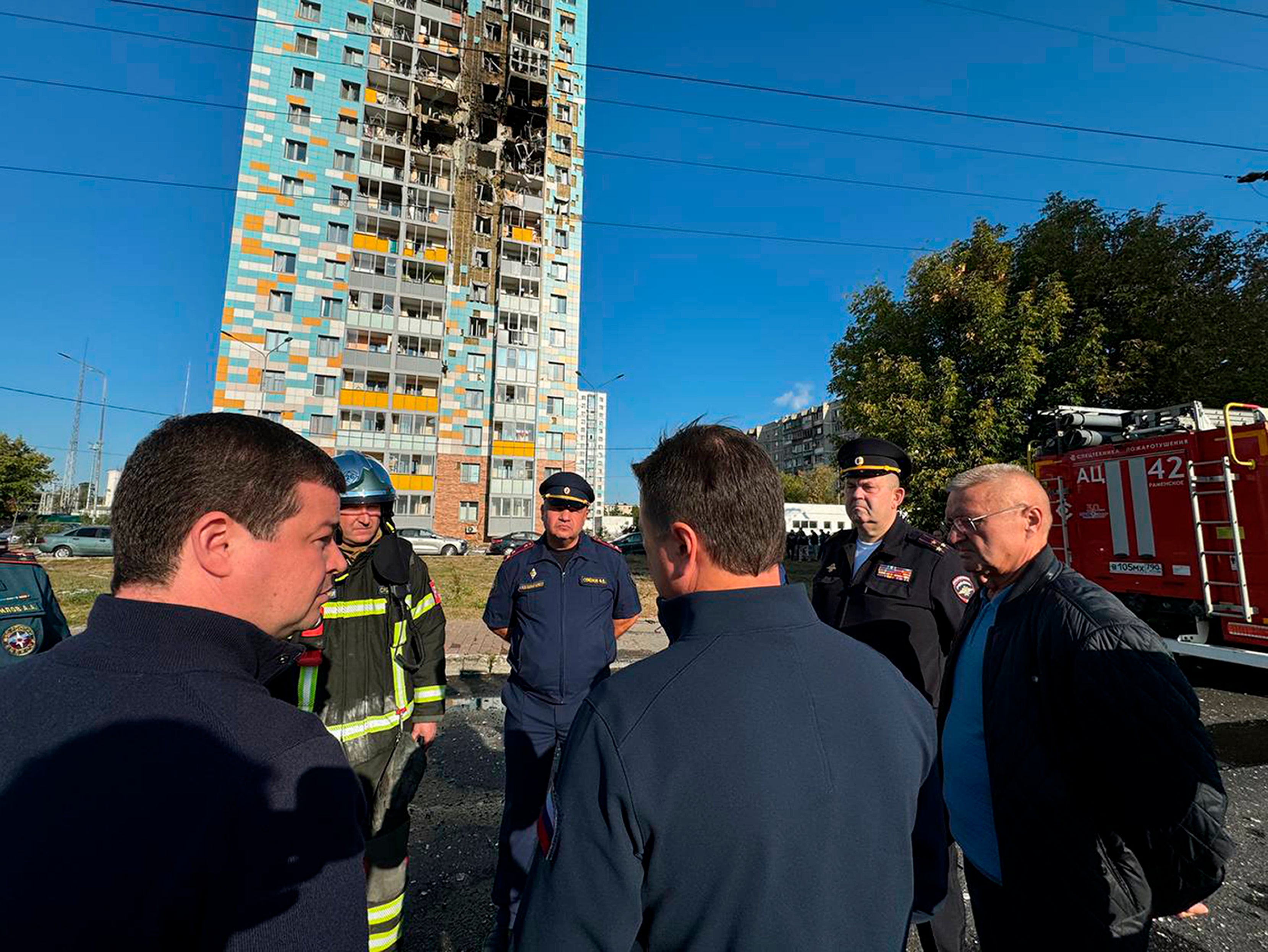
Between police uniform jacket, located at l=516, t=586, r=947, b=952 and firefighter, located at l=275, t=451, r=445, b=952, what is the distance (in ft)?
5.61

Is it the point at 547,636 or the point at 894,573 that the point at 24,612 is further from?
the point at 894,573

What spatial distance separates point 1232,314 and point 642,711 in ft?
63.8

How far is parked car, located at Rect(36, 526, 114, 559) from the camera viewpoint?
23656 mm

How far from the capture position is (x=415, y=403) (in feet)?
127

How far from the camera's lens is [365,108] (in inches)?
1513

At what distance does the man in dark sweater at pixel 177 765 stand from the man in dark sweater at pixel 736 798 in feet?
1.22

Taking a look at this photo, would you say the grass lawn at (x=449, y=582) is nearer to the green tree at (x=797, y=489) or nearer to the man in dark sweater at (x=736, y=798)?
the man in dark sweater at (x=736, y=798)

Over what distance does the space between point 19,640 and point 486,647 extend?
586 centimetres

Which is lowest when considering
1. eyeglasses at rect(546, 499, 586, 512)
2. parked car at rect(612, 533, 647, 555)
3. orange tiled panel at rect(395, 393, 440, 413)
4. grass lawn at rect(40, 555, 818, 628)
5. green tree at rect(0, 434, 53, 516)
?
grass lawn at rect(40, 555, 818, 628)

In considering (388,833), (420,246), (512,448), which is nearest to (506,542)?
(512,448)

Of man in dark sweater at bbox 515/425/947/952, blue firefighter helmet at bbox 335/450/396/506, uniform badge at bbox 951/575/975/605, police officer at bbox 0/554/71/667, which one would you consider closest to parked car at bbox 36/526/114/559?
police officer at bbox 0/554/71/667

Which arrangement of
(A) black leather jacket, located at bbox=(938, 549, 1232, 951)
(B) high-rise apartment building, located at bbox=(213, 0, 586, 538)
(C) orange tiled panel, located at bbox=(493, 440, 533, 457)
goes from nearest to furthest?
(A) black leather jacket, located at bbox=(938, 549, 1232, 951) → (B) high-rise apartment building, located at bbox=(213, 0, 586, 538) → (C) orange tiled panel, located at bbox=(493, 440, 533, 457)

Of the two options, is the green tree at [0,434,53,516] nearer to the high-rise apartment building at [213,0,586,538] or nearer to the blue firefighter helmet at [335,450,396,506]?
the high-rise apartment building at [213,0,586,538]

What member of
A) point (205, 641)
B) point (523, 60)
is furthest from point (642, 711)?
point (523, 60)
